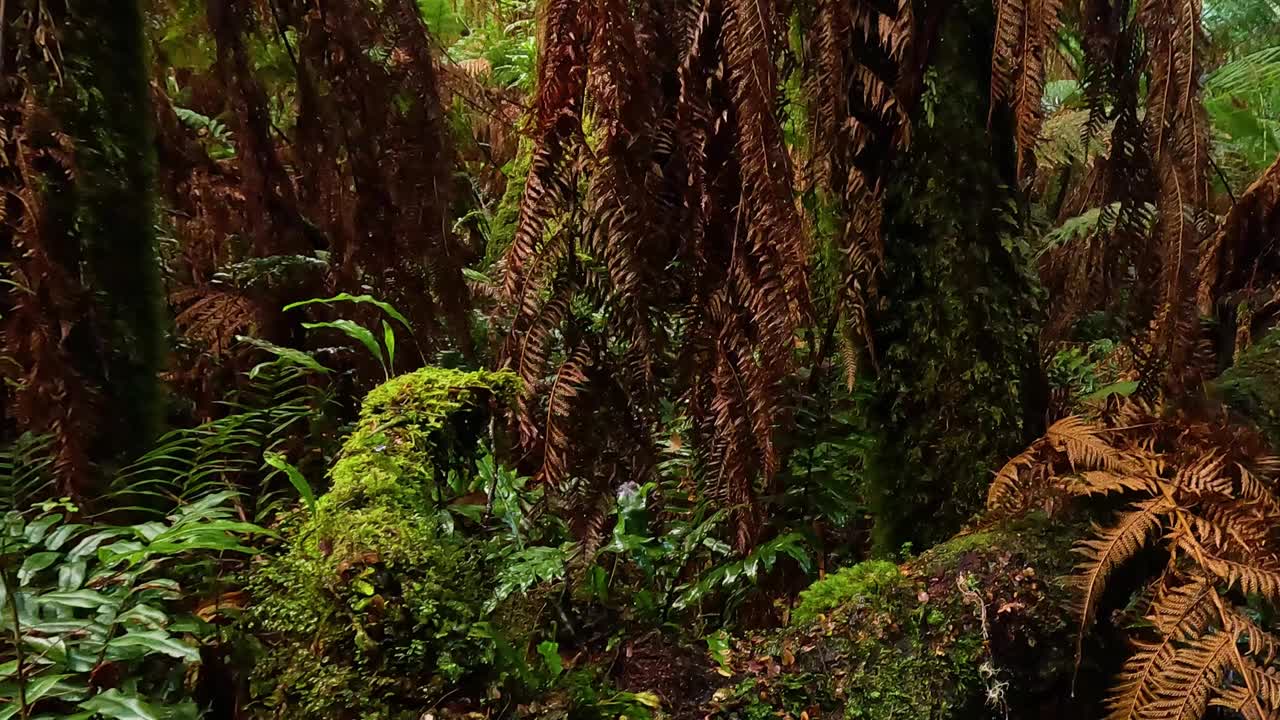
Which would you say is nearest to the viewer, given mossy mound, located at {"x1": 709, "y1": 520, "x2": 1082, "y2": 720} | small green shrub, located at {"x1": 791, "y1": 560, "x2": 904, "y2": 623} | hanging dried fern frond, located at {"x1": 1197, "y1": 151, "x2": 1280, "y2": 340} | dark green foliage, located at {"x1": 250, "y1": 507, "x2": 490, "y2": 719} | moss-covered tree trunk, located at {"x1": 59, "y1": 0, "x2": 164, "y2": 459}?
dark green foliage, located at {"x1": 250, "y1": 507, "x2": 490, "y2": 719}

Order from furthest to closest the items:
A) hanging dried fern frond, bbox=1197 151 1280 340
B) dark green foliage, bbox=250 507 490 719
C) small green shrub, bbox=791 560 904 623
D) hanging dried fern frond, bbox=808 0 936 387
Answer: hanging dried fern frond, bbox=1197 151 1280 340
hanging dried fern frond, bbox=808 0 936 387
small green shrub, bbox=791 560 904 623
dark green foliage, bbox=250 507 490 719

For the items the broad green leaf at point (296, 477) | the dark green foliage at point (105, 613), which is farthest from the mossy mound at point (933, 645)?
the dark green foliage at point (105, 613)

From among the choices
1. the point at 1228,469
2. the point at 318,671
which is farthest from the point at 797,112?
the point at 318,671

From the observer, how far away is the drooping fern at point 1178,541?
1.27 meters

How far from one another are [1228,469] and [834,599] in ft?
2.88

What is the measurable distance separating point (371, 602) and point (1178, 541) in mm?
1604

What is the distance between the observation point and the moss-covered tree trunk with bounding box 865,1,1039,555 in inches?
66.2

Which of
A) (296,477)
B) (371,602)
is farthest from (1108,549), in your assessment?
(296,477)

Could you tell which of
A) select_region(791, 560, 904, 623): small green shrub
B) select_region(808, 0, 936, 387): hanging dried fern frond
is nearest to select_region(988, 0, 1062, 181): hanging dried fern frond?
select_region(808, 0, 936, 387): hanging dried fern frond

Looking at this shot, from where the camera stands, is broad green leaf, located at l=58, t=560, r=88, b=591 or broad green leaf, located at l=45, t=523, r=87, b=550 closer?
broad green leaf, located at l=58, t=560, r=88, b=591

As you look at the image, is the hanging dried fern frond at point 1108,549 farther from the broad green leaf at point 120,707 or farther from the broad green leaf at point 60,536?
the broad green leaf at point 60,536

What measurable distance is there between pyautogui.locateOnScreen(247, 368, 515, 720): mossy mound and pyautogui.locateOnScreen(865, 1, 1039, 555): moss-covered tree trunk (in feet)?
3.92

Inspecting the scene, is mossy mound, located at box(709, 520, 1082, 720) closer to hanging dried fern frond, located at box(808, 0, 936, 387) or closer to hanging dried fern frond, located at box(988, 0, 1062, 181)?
hanging dried fern frond, located at box(808, 0, 936, 387)

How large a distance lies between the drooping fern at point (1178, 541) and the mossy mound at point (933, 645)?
8 centimetres
